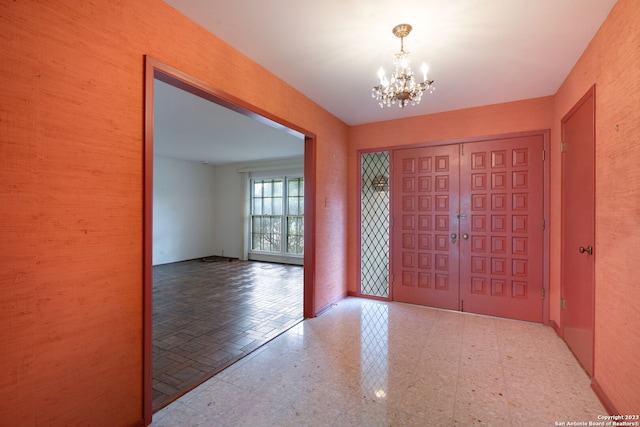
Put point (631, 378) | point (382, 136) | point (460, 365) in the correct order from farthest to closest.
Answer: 1. point (382, 136)
2. point (460, 365)
3. point (631, 378)

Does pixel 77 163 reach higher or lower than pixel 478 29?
lower

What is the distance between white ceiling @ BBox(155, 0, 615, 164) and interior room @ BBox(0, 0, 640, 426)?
0.02 metres

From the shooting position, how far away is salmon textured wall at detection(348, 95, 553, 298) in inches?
131

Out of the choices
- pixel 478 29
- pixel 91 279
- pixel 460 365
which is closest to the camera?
pixel 91 279

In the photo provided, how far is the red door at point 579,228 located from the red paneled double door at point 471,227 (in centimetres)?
47

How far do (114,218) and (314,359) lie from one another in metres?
1.91

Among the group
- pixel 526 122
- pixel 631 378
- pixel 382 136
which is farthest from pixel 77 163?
pixel 526 122

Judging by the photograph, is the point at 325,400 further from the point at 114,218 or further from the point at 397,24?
the point at 397,24

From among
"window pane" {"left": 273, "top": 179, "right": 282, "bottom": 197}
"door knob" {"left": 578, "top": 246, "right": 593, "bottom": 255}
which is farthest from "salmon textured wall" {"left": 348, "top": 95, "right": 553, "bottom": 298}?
"window pane" {"left": 273, "top": 179, "right": 282, "bottom": 197}

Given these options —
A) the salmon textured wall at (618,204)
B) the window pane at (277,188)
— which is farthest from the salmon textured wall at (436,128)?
the window pane at (277,188)

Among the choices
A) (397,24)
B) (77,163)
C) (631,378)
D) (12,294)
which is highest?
(397,24)

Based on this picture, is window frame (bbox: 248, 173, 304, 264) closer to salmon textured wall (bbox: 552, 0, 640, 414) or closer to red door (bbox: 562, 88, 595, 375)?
red door (bbox: 562, 88, 595, 375)

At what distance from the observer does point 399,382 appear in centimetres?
216

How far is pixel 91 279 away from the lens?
4.94ft
